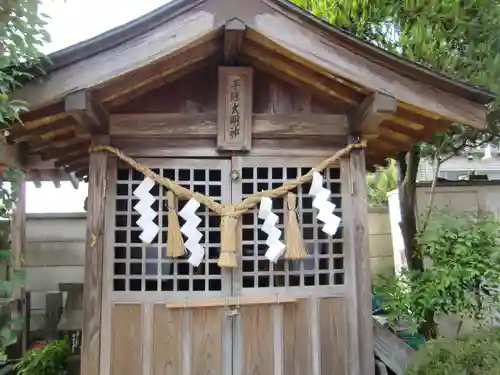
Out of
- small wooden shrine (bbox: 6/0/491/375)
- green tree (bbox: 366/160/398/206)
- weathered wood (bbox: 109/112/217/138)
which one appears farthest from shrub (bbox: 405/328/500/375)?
green tree (bbox: 366/160/398/206)

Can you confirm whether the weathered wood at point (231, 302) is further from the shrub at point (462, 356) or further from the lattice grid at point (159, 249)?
the shrub at point (462, 356)

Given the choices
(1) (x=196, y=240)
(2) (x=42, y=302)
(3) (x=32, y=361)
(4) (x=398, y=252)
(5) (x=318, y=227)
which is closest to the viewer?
(1) (x=196, y=240)

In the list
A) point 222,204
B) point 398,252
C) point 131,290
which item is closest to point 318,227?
point 222,204

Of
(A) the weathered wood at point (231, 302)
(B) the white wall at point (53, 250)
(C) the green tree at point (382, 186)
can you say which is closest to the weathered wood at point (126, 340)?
(A) the weathered wood at point (231, 302)

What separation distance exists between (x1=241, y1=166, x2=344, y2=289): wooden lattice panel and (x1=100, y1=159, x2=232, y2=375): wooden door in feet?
0.83

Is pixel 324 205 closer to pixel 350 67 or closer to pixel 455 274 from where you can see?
pixel 350 67

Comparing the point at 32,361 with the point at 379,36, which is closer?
the point at 32,361

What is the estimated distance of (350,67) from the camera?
4.09m

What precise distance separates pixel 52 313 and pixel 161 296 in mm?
3858

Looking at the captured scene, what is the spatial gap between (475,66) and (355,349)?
368 cm

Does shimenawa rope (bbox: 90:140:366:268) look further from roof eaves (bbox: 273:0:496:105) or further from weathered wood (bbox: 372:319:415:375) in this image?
weathered wood (bbox: 372:319:415:375)

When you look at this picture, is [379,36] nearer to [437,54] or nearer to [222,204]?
[437,54]

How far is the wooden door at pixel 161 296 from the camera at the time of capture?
427cm

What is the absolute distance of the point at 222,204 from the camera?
441cm
